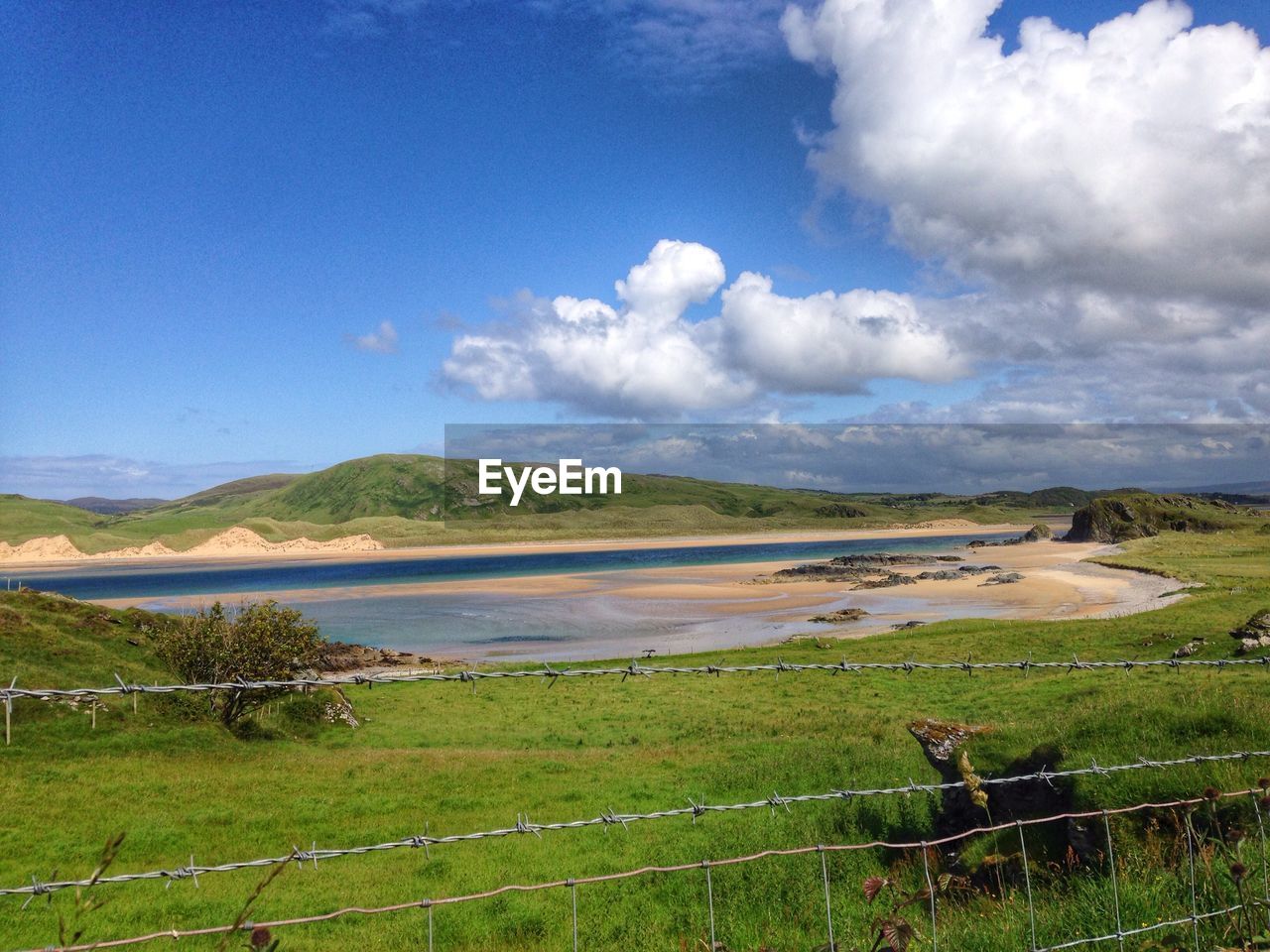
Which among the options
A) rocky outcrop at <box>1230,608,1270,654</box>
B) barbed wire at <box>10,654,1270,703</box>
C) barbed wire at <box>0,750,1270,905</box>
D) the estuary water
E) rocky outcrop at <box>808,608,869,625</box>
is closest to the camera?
barbed wire at <box>0,750,1270,905</box>

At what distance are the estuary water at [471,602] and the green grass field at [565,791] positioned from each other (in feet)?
76.8

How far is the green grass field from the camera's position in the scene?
27.6 feet

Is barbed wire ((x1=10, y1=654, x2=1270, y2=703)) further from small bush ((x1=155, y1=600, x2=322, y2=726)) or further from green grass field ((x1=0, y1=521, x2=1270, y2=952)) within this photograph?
small bush ((x1=155, y1=600, x2=322, y2=726))

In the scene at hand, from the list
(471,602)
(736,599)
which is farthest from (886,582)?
(471,602)

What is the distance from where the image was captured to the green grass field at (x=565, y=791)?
841 centimetres

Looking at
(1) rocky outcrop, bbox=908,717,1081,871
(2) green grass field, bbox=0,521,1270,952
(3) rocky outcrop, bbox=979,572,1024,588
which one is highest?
(1) rocky outcrop, bbox=908,717,1081,871

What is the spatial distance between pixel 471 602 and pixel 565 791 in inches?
2783

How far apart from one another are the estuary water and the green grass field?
76.8 ft

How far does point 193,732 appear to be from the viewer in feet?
72.5

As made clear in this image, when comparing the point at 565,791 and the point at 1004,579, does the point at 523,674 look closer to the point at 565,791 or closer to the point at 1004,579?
the point at 565,791

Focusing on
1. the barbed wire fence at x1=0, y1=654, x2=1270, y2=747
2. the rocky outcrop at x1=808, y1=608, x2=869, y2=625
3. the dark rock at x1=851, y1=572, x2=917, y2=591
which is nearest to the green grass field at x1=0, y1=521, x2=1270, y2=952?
the barbed wire fence at x1=0, y1=654, x2=1270, y2=747

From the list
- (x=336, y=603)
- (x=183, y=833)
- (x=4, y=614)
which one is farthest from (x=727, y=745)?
(x=336, y=603)

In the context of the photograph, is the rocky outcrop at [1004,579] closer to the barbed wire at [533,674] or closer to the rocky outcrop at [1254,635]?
the rocky outcrop at [1254,635]

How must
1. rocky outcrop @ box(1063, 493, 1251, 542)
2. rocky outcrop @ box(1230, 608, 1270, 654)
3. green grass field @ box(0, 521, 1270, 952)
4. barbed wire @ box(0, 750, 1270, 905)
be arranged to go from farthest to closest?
rocky outcrop @ box(1063, 493, 1251, 542)
rocky outcrop @ box(1230, 608, 1270, 654)
green grass field @ box(0, 521, 1270, 952)
barbed wire @ box(0, 750, 1270, 905)
